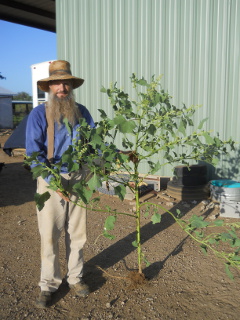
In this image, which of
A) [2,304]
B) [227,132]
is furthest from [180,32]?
[2,304]

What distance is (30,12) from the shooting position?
12.4 metres

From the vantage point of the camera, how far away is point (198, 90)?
6.72 m

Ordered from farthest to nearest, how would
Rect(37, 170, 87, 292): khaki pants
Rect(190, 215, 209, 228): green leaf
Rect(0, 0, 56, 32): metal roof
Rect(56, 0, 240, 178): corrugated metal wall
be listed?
Rect(0, 0, 56, 32): metal roof < Rect(56, 0, 240, 178): corrugated metal wall < Rect(37, 170, 87, 292): khaki pants < Rect(190, 215, 209, 228): green leaf

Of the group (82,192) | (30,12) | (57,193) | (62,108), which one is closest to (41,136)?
(62,108)

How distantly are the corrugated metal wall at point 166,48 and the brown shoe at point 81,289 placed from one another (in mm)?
4189

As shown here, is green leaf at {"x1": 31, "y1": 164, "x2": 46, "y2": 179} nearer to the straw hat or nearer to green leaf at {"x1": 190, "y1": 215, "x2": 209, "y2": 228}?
the straw hat

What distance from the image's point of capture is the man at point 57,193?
2920 millimetres

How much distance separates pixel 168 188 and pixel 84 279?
3352mm

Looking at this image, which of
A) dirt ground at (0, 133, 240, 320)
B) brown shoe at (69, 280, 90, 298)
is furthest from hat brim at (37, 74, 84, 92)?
brown shoe at (69, 280, 90, 298)

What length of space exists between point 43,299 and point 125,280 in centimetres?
85

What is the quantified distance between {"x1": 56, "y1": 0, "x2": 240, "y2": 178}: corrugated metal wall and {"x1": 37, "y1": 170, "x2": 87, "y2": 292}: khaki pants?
164 inches

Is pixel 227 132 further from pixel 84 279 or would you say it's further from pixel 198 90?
pixel 84 279

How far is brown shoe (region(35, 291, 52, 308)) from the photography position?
9.82 feet

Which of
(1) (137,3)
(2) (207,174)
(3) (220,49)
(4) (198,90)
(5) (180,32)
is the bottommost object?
(2) (207,174)
